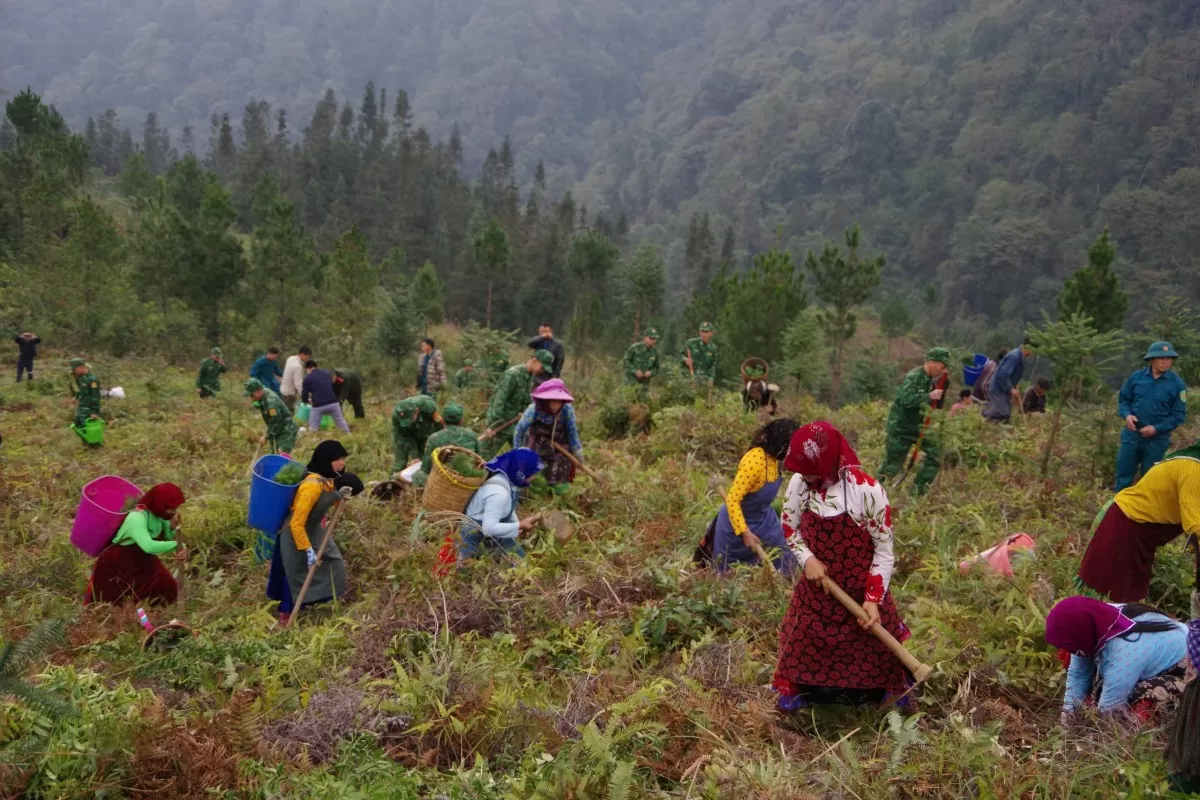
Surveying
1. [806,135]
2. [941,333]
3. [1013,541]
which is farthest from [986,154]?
[1013,541]

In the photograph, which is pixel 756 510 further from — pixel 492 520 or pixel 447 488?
pixel 447 488

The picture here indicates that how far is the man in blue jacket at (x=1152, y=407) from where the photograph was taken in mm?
6949

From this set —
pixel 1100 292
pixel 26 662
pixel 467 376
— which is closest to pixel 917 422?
pixel 467 376

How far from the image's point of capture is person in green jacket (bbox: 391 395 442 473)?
26.1 ft

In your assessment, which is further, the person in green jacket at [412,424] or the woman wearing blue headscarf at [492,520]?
the person in green jacket at [412,424]

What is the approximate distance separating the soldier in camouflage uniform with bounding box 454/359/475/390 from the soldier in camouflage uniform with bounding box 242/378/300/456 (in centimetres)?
405

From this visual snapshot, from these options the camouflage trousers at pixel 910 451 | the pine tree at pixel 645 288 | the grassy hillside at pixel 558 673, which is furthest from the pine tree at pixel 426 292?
the camouflage trousers at pixel 910 451

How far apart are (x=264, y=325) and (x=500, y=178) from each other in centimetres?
5786

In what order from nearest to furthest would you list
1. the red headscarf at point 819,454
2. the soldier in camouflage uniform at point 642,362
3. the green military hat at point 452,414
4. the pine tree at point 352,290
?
the red headscarf at point 819,454 < the green military hat at point 452,414 < the soldier in camouflage uniform at point 642,362 < the pine tree at point 352,290

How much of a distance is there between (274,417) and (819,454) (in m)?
7.05

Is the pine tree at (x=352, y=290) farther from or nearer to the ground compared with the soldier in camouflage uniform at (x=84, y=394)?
nearer to the ground

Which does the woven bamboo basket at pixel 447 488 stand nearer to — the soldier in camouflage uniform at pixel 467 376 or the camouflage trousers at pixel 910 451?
the camouflage trousers at pixel 910 451

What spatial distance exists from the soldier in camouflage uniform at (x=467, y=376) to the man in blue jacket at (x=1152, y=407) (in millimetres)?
8838

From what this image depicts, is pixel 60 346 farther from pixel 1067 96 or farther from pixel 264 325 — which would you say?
pixel 1067 96
